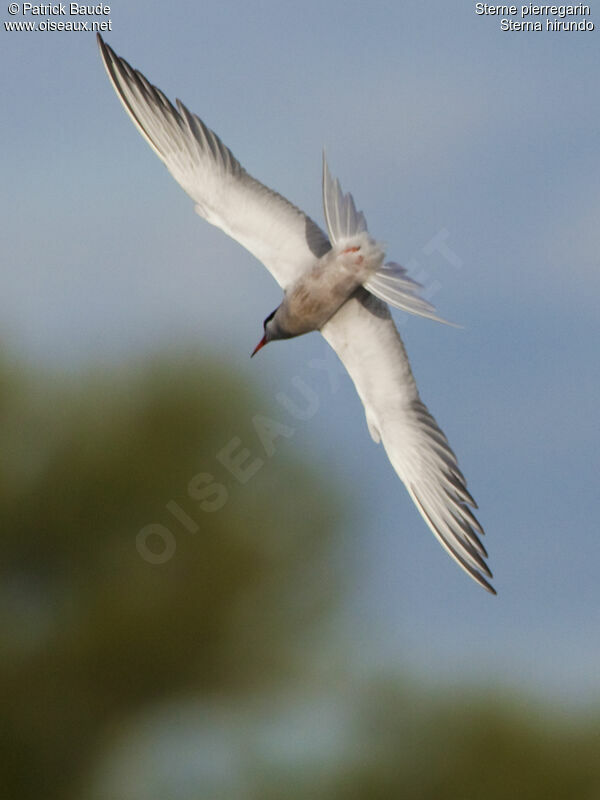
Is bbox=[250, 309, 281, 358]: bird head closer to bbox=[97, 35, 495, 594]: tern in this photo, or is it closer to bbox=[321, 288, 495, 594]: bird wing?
bbox=[97, 35, 495, 594]: tern

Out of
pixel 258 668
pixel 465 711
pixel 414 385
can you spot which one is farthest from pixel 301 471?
pixel 414 385

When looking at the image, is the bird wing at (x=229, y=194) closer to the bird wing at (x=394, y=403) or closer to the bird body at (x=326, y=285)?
the bird body at (x=326, y=285)

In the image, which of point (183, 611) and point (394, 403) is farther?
point (183, 611)

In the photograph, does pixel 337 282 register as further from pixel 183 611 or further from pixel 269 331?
pixel 183 611

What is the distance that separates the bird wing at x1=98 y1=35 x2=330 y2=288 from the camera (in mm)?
4930

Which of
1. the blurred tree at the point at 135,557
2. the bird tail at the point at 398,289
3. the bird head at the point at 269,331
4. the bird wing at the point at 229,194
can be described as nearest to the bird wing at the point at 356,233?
the bird tail at the point at 398,289

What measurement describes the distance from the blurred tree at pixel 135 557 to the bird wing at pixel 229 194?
18.9 ft

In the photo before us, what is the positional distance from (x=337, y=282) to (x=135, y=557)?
7005mm

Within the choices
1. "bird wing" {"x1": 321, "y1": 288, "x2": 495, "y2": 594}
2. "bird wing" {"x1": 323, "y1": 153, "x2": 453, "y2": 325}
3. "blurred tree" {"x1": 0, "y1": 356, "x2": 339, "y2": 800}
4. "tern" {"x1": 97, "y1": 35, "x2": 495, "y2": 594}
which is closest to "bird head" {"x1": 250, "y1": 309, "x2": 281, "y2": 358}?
"tern" {"x1": 97, "y1": 35, "x2": 495, "y2": 594}

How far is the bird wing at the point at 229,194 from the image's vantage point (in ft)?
16.2

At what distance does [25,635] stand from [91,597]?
69 centimetres

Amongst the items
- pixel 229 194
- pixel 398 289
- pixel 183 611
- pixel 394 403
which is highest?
pixel 398 289

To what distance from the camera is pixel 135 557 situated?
37.2 feet

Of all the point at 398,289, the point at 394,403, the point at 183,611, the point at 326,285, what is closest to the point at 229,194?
the point at 326,285
